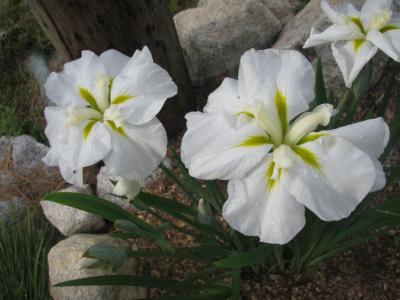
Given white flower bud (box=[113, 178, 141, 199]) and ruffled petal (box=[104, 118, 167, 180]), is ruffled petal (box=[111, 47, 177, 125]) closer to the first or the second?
ruffled petal (box=[104, 118, 167, 180])

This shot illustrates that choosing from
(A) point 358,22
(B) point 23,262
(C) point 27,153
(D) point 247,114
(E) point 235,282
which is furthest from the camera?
(C) point 27,153

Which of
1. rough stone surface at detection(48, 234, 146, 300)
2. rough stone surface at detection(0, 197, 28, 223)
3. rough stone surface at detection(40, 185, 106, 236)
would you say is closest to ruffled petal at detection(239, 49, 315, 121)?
rough stone surface at detection(48, 234, 146, 300)

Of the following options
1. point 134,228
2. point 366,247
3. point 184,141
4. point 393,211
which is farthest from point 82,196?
point 366,247

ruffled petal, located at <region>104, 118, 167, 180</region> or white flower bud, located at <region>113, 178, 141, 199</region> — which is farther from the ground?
ruffled petal, located at <region>104, 118, 167, 180</region>

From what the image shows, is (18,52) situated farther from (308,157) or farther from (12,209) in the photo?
(308,157)

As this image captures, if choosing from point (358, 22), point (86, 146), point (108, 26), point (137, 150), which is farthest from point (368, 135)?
point (108, 26)

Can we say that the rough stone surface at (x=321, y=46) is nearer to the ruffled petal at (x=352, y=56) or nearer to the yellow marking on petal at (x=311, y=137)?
the ruffled petal at (x=352, y=56)
